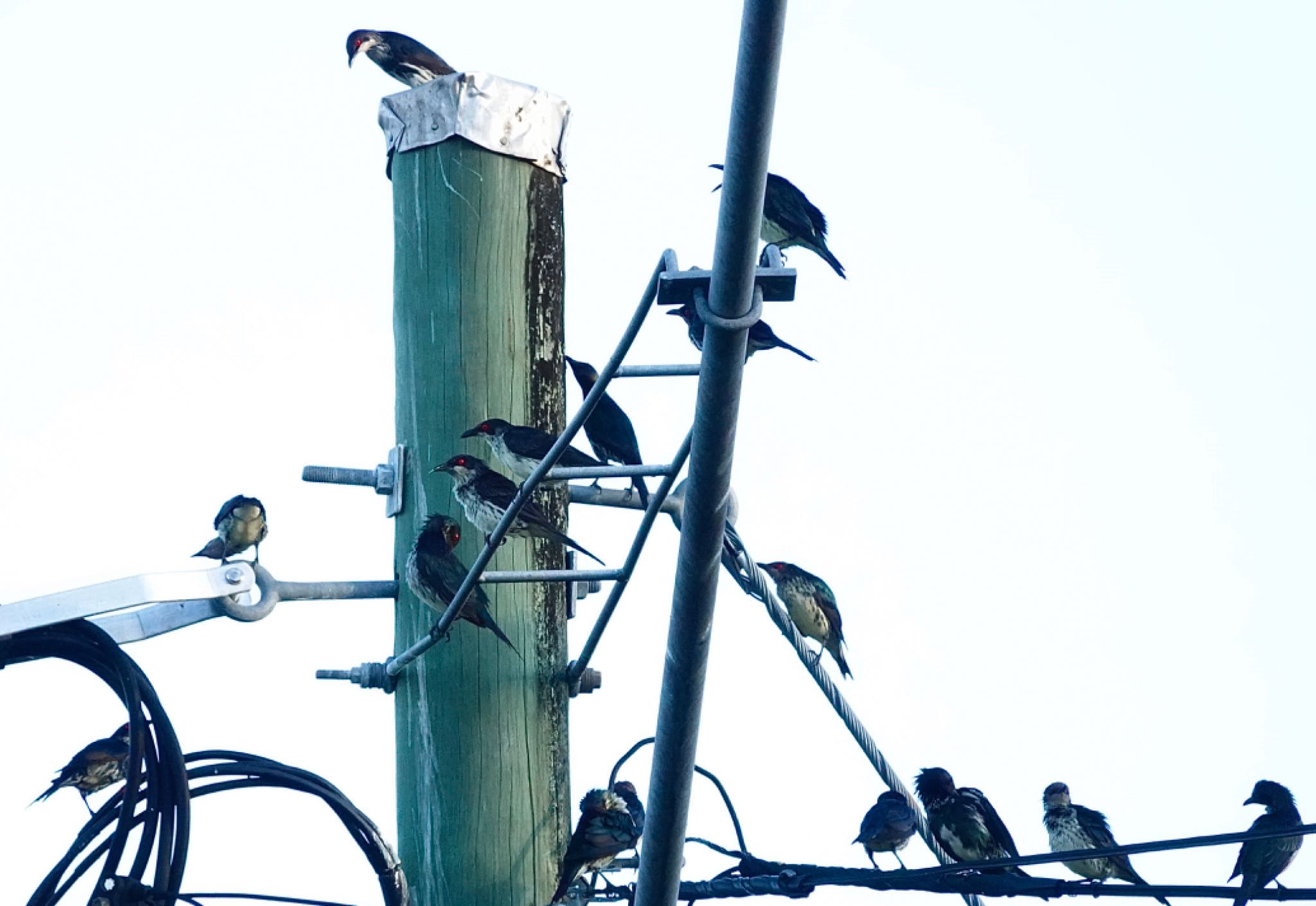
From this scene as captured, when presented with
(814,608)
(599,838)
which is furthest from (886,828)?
(599,838)

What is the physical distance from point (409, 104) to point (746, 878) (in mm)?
3111

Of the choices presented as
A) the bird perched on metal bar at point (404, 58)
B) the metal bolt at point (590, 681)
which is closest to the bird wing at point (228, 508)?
the bird perched on metal bar at point (404, 58)

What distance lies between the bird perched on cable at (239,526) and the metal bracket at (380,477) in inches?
174

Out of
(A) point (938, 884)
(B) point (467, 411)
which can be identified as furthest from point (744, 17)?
(B) point (467, 411)

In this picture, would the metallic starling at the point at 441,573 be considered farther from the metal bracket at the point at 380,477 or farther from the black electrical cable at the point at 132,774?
the black electrical cable at the point at 132,774

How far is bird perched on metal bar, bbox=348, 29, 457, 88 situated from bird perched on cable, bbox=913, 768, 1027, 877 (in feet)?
15.5

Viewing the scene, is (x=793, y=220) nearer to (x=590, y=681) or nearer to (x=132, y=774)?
(x=590, y=681)

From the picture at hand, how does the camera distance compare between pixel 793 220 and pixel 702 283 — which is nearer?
pixel 702 283

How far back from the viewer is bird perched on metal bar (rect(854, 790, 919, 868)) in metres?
9.46

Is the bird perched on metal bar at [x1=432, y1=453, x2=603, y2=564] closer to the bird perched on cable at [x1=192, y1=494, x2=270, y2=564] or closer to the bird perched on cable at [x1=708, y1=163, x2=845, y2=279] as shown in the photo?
the bird perched on cable at [x1=708, y1=163, x2=845, y2=279]

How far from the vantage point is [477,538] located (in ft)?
21.1

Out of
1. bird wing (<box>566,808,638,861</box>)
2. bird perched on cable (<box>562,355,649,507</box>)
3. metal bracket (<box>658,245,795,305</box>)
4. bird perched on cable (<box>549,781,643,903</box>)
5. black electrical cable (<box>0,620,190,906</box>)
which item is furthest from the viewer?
bird perched on cable (<box>562,355,649,507</box>)

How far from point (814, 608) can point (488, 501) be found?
5.06m

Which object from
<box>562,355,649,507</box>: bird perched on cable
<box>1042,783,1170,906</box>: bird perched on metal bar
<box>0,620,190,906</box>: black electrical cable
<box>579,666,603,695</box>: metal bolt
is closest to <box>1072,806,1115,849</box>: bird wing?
<box>1042,783,1170,906</box>: bird perched on metal bar
